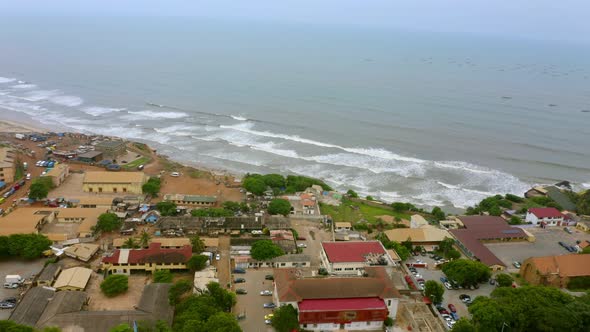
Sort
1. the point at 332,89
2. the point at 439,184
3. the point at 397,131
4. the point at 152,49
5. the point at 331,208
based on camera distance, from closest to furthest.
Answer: the point at 331,208
the point at 439,184
the point at 397,131
the point at 332,89
the point at 152,49

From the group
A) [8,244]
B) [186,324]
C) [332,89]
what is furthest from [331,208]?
[332,89]

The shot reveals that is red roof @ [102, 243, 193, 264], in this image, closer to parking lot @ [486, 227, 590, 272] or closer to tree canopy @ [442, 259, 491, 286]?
tree canopy @ [442, 259, 491, 286]

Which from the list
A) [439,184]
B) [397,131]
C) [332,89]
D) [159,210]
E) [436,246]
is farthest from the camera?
[332,89]

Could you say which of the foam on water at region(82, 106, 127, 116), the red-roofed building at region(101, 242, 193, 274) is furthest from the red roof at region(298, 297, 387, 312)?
the foam on water at region(82, 106, 127, 116)

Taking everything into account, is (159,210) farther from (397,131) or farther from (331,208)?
(397,131)

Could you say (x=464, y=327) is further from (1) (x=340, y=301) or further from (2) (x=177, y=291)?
(2) (x=177, y=291)

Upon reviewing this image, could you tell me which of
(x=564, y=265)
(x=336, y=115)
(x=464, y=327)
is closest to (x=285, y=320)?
(x=464, y=327)

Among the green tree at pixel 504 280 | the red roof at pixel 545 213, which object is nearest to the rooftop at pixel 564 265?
the green tree at pixel 504 280
